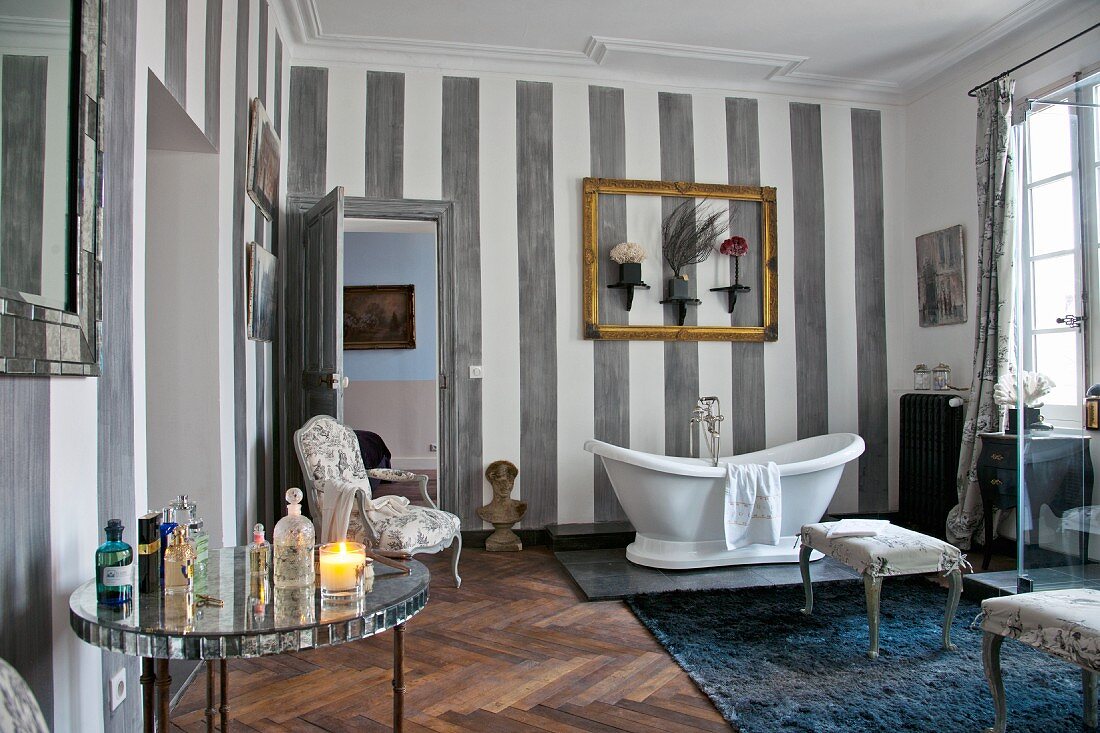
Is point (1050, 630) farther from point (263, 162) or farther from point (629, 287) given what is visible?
point (263, 162)

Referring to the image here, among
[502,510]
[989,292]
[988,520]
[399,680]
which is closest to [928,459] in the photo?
[988,520]

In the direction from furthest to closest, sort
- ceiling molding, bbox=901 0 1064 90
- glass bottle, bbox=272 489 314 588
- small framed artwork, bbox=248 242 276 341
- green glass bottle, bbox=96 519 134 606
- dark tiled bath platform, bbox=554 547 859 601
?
ceiling molding, bbox=901 0 1064 90
dark tiled bath platform, bbox=554 547 859 601
small framed artwork, bbox=248 242 276 341
glass bottle, bbox=272 489 314 588
green glass bottle, bbox=96 519 134 606

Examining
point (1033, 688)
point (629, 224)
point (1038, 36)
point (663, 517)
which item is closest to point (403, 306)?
point (629, 224)

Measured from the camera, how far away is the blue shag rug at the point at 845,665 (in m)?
2.33

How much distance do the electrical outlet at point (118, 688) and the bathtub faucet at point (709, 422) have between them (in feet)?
11.4

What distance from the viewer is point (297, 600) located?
1.51m

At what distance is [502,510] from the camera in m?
4.66

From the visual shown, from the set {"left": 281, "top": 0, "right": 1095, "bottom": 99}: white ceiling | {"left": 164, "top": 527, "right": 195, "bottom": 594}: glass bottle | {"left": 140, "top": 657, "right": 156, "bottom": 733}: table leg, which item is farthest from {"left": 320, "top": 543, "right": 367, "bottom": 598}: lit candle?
{"left": 281, "top": 0, "right": 1095, "bottom": 99}: white ceiling

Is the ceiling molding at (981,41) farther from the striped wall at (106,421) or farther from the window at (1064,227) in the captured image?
the striped wall at (106,421)

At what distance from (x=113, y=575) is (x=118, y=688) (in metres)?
0.71

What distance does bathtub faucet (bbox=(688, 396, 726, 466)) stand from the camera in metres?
4.83

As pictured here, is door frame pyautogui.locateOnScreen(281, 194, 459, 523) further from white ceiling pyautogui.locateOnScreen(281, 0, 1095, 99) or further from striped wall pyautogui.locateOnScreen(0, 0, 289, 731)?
striped wall pyautogui.locateOnScreen(0, 0, 289, 731)

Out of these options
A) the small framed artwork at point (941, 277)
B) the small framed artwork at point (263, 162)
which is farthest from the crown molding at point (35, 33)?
the small framed artwork at point (941, 277)

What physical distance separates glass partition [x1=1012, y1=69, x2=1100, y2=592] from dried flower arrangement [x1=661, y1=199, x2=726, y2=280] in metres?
1.99
